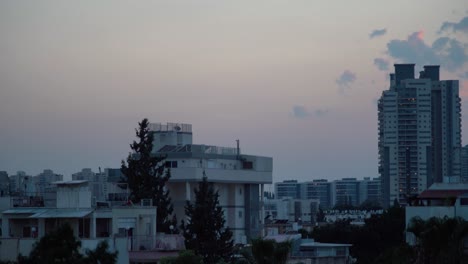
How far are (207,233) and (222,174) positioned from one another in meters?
30.1

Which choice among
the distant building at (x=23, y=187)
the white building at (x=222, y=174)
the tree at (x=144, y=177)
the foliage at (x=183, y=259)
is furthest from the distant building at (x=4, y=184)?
the white building at (x=222, y=174)

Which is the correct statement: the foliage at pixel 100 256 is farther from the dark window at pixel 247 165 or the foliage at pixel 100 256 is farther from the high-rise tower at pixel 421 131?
the high-rise tower at pixel 421 131

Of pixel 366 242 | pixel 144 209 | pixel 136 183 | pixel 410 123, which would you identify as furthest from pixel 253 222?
pixel 410 123

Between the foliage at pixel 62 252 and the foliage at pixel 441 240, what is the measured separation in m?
20.9

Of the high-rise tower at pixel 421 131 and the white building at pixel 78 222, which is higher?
the high-rise tower at pixel 421 131

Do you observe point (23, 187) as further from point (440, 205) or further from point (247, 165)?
point (247, 165)

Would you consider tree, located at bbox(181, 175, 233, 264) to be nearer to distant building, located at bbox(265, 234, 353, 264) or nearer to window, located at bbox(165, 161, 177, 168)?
distant building, located at bbox(265, 234, 353, 264)

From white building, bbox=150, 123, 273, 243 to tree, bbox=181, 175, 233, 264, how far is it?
2359cm

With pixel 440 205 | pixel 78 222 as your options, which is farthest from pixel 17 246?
pixel 440 205

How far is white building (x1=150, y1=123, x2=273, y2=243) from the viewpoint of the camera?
7975 centimetres

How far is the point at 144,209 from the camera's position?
45656mm

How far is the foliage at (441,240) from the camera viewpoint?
47.4 m

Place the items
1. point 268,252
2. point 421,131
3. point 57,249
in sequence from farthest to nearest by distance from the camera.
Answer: point 421,131 → point 268,252 → point 57,249

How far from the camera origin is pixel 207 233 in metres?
52.8
